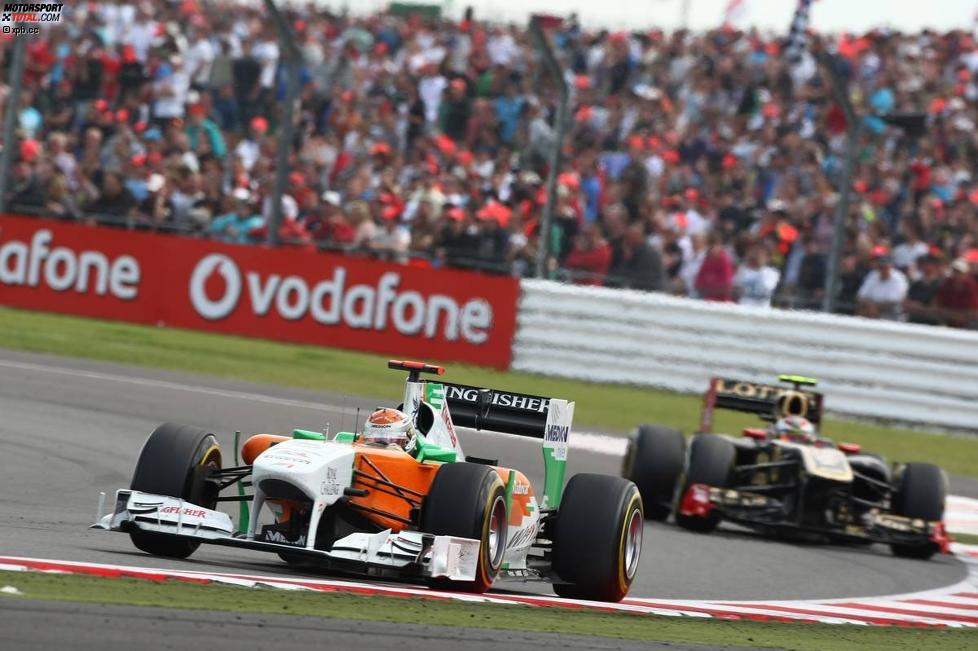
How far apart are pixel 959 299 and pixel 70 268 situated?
34.0ft

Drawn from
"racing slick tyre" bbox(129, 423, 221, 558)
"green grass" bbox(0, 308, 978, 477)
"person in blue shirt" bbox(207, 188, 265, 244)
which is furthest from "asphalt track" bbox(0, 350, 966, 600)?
"person in blue shirt" bbox(207, 188, 265, 244)

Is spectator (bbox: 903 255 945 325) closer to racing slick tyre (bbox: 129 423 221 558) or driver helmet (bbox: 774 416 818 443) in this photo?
driver helmet (bbox: 774 416 818 443)

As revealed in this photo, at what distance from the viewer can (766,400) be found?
42.8 ft

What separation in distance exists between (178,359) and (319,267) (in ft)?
7.76

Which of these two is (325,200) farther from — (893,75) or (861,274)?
(893,75)

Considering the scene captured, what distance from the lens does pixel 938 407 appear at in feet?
61.0

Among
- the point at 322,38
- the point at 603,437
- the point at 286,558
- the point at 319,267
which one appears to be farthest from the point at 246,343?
the point at 286,558

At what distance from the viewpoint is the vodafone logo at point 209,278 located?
21.0 meters

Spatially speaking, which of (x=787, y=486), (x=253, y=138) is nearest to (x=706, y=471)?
(x=787, y=486)

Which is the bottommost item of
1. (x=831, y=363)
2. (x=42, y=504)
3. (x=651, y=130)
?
(x=42, y=504)

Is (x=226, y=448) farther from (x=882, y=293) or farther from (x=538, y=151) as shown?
(x=538, y=151)

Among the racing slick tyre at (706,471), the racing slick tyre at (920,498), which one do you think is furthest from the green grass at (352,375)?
the racing slick tyre at (706,471)

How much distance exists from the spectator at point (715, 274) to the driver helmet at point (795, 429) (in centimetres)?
678

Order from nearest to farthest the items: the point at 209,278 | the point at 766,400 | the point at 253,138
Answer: the point at 766,400 → the point at 209,278 → the point at 253,138
